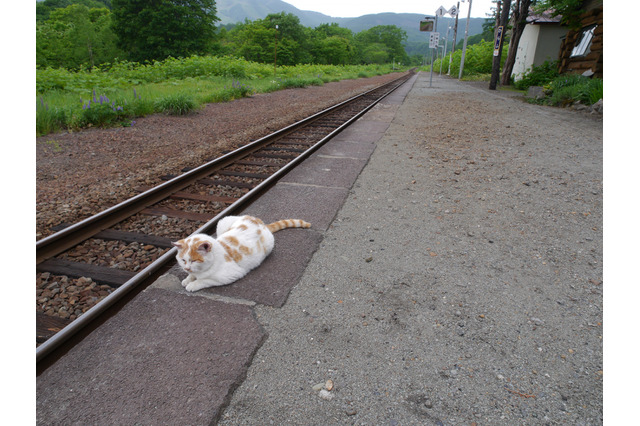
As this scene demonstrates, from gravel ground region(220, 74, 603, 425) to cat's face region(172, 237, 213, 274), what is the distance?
2.10ft

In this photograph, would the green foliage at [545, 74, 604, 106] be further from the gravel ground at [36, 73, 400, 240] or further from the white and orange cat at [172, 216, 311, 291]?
the white and orange cat at [172, 216, 311, 291]

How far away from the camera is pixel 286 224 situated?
3764 millimetres

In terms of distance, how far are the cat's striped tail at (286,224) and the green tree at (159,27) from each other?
42838 mm

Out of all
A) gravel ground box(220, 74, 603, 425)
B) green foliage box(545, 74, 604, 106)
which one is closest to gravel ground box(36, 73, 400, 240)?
gravel ground box(220, 74, 603, 425)

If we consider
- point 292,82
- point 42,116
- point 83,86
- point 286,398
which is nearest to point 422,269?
point 286,398

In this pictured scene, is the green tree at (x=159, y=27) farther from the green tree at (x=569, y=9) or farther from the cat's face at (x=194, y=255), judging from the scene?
the cat's face at (x=194, y=255)

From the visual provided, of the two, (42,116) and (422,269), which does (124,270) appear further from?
(42,116)

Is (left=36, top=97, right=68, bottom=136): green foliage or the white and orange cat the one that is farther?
(left=36, top=97, right=68, bottom=136): green foliage

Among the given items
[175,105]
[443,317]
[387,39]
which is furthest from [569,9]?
[387,39]

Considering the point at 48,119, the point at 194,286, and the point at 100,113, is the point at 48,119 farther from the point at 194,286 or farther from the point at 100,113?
the point at 194,286

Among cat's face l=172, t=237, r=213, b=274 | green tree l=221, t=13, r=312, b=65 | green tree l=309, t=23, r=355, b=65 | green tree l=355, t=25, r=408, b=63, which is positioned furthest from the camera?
green tree l=355, t=25, r=408, b=63

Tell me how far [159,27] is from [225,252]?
46.2m

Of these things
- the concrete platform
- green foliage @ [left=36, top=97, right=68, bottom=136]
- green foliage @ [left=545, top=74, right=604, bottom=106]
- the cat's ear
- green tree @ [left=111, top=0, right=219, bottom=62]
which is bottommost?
the concrete platform

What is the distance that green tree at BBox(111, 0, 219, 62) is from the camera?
1547 inches
